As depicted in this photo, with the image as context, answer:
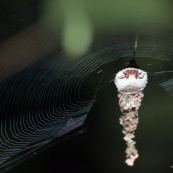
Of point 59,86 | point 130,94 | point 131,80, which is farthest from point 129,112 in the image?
point 59,86

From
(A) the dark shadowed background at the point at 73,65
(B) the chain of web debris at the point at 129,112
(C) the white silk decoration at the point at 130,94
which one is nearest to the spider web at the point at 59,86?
(A) the dark shadowed background at the point at 73,65

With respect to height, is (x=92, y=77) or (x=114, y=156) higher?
(x=92, y=77)

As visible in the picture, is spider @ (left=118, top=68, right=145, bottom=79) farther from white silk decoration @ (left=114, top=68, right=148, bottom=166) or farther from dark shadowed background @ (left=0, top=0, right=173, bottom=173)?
dark shadowed background @ (left=0, top=0, right=173, bottom=173)

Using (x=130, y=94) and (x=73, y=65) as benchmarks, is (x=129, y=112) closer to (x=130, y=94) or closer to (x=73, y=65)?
(x=130, y=94)

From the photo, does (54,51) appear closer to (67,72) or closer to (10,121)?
(67,72)

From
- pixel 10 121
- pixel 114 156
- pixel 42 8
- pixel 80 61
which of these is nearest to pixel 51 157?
pixel 114 156

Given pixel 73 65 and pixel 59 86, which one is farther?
pixel 59 86
